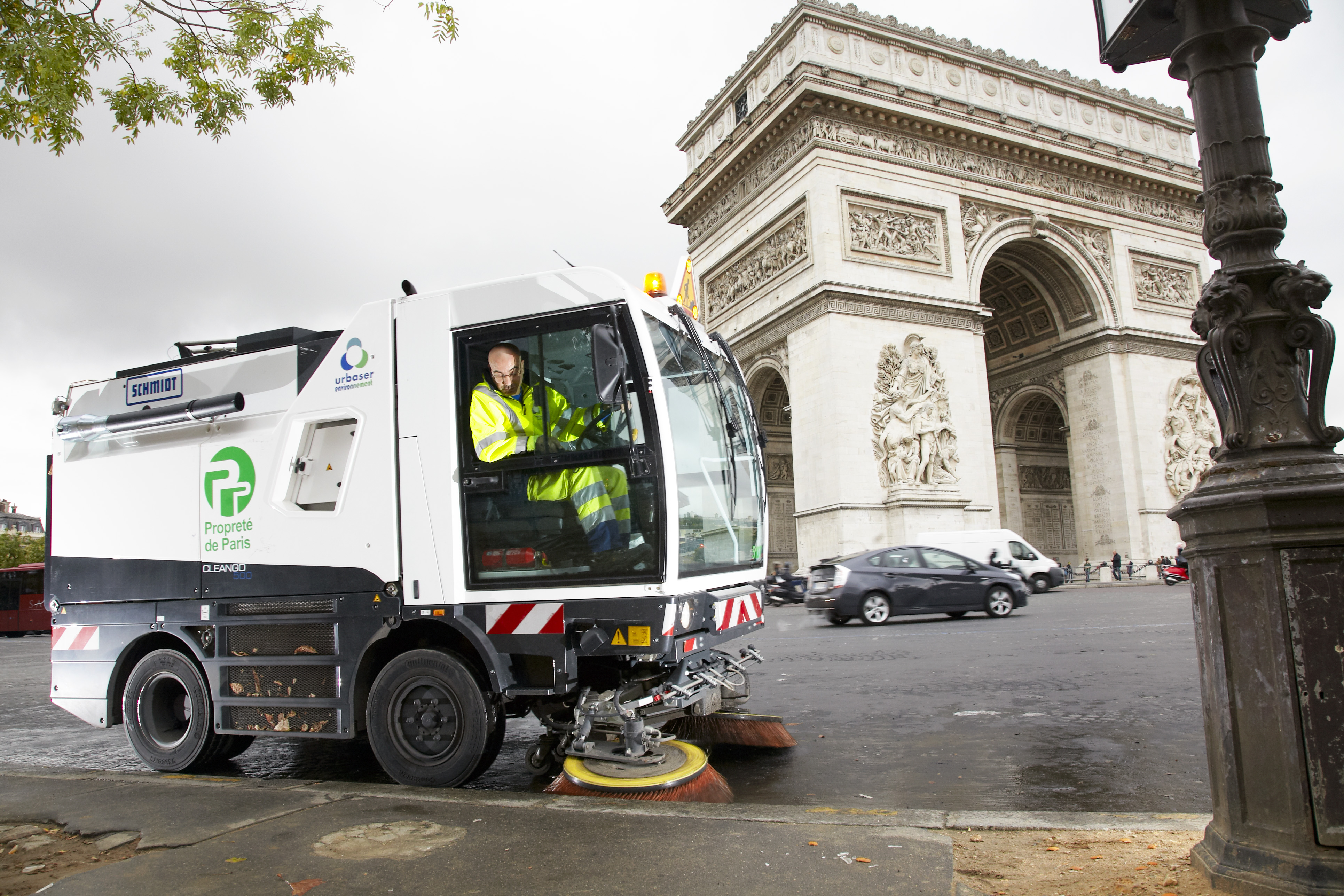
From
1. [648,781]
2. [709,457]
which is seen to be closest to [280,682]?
[648,781]

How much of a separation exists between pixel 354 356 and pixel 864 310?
67.0 ft

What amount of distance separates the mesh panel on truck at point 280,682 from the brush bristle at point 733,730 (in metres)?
2.09

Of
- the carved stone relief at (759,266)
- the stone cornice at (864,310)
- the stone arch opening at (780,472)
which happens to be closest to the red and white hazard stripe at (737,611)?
the stone cornice at (864,310)

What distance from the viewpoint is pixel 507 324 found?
462 centimetres

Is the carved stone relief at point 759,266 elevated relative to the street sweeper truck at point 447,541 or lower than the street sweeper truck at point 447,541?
elevated

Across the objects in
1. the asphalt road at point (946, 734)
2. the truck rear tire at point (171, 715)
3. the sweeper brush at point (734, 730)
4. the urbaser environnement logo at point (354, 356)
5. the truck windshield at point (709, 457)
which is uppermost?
the urbaser environnement logo at point (354, 356)

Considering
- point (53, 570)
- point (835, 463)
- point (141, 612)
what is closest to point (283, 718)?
point (141, 612)

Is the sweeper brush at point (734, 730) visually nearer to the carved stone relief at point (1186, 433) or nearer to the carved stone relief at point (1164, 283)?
the carved stone relief at point (1186, 433)

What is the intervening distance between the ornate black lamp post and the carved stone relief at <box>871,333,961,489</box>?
20776mm

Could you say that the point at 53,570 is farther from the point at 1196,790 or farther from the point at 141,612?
the point at 1196,790

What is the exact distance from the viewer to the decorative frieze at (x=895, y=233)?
24422 millimetres

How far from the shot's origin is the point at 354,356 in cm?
498

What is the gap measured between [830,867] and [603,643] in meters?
1.71

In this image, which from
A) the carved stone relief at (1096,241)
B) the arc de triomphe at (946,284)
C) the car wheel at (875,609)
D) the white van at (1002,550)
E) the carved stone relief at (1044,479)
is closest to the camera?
the car wheel at (875,609)
